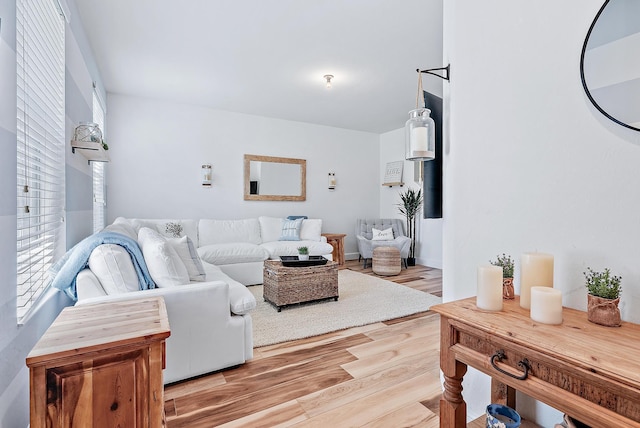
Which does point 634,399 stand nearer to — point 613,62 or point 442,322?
point 442,322

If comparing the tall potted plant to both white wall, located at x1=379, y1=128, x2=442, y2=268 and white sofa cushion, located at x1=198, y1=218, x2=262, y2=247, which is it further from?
white sofa cushion, located at x1=198, y1=218, x2=262, y2=247

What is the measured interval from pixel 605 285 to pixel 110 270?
7.43 feet

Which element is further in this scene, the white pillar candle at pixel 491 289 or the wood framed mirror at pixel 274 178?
the wood framed mirror at pixel 274 178

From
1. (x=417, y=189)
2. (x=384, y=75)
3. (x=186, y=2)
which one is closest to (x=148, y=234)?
(x=186, y=2)

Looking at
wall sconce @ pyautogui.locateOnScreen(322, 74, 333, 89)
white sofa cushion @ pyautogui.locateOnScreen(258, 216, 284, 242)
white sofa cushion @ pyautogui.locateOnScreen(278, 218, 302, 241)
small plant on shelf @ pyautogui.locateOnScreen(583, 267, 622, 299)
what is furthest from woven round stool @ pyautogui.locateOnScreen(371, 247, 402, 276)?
small plant on shelf @ pyautogui.locateOnScreen(583, 267, 622, 299)

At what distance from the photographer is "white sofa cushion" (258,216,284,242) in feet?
17.0

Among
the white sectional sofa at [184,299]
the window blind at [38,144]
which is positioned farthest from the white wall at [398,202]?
the window blind at [38,144]

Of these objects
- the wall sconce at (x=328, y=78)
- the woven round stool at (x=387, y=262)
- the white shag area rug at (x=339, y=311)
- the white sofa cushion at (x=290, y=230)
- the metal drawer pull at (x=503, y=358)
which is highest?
the wall sconce at (x=328, y=78)

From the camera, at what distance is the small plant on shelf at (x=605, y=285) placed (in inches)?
36.4

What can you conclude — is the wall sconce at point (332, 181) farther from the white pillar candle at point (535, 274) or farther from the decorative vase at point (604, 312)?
the decorative vase at point (604, 312)

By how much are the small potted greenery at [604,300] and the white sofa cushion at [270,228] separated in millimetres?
4546

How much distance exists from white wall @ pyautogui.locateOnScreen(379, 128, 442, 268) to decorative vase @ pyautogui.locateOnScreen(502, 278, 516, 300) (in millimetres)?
4129

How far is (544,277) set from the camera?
1.08 meters

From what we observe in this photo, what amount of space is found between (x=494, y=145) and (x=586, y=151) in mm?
351
